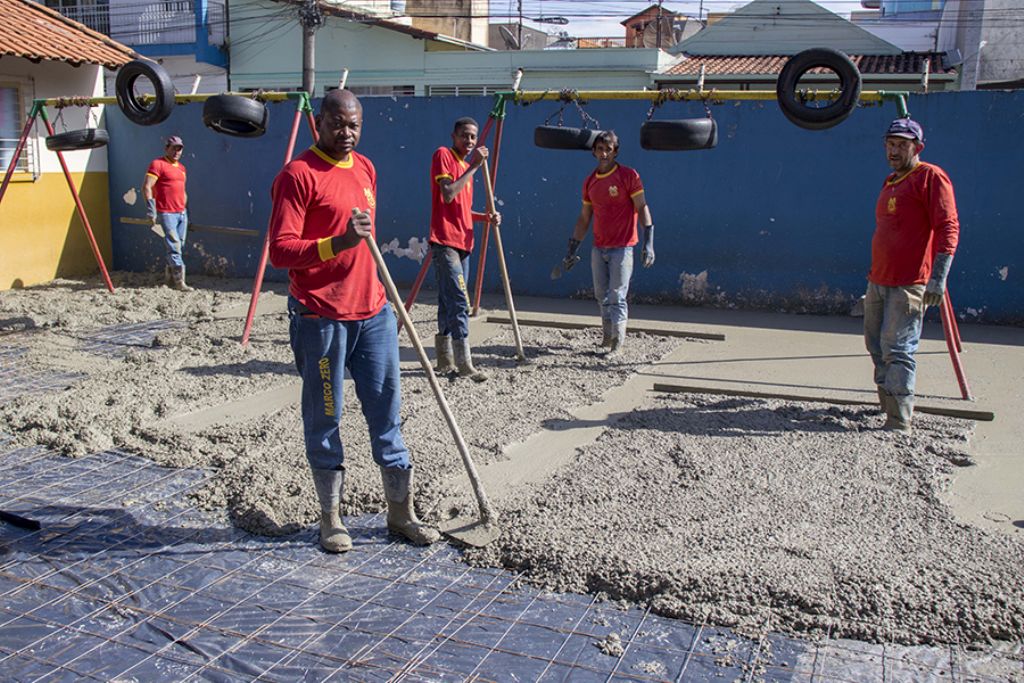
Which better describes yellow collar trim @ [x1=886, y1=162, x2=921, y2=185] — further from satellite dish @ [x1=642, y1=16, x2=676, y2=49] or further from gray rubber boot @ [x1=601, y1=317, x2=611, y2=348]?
satellite dish @ [x1=642, y1=16, x2=676, y2=49]

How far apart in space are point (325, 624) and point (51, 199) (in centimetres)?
1058

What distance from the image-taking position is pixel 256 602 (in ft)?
11.9

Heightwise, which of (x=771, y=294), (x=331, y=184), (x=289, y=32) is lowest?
(x=771, y=294)

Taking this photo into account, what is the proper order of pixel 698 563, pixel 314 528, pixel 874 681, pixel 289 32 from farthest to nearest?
pixel 289 32, pixel 314 528, pixel 698 563, pixel 874 681

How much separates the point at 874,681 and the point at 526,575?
1.39 meters

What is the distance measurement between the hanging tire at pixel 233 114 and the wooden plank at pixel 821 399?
3.88 m

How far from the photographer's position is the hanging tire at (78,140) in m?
9.84

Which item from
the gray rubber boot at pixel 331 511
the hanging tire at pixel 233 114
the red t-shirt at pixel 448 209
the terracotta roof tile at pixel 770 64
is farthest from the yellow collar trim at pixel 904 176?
the terracotta roof tile at pixel 770 64

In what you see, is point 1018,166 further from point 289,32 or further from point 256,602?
point 289,32

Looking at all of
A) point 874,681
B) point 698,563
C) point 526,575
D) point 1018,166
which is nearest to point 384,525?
point 526,575

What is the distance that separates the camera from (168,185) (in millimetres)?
11008

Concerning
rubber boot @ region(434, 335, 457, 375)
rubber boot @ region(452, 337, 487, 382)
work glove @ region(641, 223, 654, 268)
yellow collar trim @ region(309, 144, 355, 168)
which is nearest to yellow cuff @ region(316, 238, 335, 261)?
yellow collar trim @ region(309, 144, 355, 168)

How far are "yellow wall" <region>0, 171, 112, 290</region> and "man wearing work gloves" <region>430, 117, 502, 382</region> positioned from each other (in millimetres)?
7348

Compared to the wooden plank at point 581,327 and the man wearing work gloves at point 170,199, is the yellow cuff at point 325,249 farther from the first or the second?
the man wearing work gloves at point 170,199
